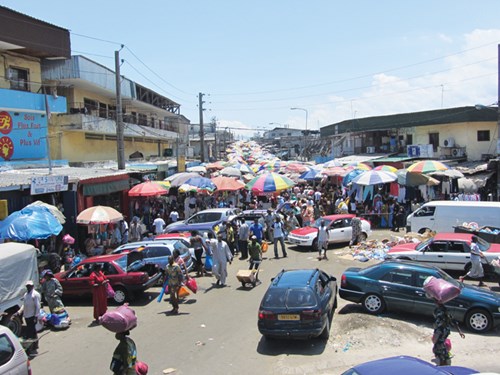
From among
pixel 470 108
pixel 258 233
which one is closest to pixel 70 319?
pixel 258 233

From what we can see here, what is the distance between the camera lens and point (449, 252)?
1531cm

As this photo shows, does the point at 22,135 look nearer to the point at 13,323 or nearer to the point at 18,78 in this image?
the point at 18,78

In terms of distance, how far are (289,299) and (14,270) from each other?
703 centimetres

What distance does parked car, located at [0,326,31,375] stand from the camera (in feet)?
22.3

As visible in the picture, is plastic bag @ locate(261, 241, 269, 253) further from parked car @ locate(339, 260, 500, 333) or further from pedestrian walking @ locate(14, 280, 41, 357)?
pedestrian walking @ locate(14, 280, 41, 357)

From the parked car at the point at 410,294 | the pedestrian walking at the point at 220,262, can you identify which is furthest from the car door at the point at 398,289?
the pedestrian walking at the point at 220,262

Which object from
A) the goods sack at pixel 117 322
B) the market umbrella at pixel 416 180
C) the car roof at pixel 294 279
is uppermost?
the market umbrella at pixel 416 180

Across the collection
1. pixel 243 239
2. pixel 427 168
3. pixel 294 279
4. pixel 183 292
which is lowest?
pixel 183 292

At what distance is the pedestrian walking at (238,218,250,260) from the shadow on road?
9.57 metres

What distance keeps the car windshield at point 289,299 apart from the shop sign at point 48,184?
1175 centimetres

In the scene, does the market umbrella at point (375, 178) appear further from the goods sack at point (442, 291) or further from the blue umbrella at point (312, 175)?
the goods sack at point (442, 291)

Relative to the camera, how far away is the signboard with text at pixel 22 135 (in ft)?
76.4

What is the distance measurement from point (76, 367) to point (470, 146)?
106 ft

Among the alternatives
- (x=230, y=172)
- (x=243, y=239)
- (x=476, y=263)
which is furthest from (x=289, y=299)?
(x=230, y=172)
